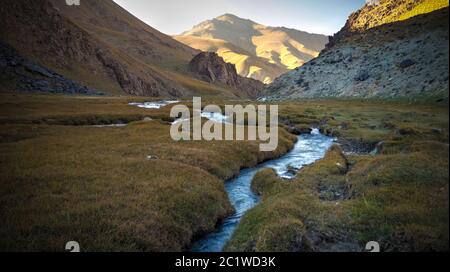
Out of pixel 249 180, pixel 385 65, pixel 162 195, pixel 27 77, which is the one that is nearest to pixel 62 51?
pixel 27 77

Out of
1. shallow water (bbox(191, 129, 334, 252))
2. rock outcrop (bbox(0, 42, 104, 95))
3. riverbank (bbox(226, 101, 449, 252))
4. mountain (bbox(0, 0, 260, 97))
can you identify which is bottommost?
shallow water (bbox(191, 129, 334, 252))

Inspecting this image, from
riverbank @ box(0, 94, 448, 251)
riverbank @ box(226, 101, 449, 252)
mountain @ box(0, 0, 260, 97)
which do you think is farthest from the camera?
mountain @ box(0, 0, 260, 97)

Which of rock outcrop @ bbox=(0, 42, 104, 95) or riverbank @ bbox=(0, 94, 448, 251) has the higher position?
rock outcrop @ bbox=(0, 42, 104, 95)

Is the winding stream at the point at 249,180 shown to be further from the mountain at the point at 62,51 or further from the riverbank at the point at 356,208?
the mountain at the point at 62,51

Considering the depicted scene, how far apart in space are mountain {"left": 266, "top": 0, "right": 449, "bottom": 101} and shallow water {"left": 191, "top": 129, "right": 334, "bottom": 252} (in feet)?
92.1

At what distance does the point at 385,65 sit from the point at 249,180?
270ft

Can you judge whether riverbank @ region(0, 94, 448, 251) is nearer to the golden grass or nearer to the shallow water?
the golden grass

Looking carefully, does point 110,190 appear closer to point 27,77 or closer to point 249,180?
point 249,180

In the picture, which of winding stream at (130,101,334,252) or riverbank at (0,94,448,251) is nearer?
riverbank at (0,94,448,251)

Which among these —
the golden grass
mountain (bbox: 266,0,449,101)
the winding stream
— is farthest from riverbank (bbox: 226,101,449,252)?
mountain (bbox: 266,0,449,101)

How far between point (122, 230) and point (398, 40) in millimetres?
112134

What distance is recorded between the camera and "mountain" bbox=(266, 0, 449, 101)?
7238 cm
